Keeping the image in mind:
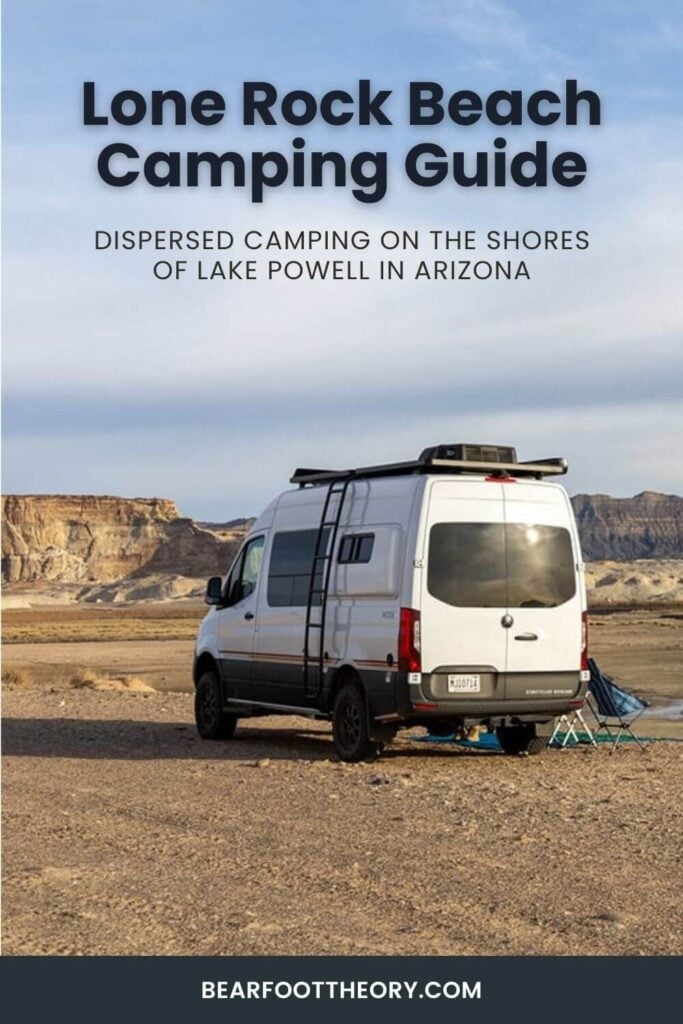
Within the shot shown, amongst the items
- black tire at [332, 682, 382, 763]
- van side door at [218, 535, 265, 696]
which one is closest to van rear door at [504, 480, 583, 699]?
black tire at [332, 682, 382, 763]

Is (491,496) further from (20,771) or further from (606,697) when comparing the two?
(20,771)

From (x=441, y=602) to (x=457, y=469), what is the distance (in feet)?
4.22

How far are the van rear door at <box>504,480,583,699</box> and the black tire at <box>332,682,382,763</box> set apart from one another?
140 cm

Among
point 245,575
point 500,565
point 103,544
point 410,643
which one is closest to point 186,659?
point 245,575

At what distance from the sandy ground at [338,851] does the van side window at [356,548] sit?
1.99 meters

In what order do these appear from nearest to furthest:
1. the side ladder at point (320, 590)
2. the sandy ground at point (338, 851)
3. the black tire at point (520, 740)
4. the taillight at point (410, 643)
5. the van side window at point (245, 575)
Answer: the sandy ground at point (338, 851), the taillight at point (410, 643), the side ladder at point (320, 590), the black tire at point (520, 740), the van side window at point (245, 575)

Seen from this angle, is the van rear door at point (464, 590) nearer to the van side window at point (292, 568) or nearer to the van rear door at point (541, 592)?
the van rear door at point (541, 592)

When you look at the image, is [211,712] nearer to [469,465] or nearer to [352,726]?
[352,726]

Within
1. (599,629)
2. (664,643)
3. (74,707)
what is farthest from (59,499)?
(74,707)

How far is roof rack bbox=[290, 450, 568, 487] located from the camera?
14.4 meters

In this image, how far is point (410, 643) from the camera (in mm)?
13984

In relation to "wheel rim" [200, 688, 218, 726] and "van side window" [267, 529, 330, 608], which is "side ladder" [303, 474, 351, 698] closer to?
"van side window" [267, 529, 330, 608]

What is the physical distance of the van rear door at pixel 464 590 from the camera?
14.1 metres

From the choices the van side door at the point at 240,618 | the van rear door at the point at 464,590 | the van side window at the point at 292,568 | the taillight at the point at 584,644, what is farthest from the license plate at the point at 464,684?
the van side door at the point at 240,618
